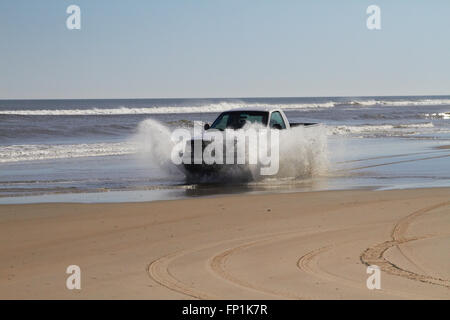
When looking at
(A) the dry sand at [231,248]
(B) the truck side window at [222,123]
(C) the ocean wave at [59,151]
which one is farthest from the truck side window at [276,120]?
(C) the ocean wave at [59,151]

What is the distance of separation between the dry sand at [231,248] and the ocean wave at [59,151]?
36.5ft

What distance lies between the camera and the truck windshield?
1633 centimetres

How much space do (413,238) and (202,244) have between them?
2.65m

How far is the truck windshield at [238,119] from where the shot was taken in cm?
1633

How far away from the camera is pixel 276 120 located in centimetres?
1684

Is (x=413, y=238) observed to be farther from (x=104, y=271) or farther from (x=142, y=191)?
(x=142, y=191)

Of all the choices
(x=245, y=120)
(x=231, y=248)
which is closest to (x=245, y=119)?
(x=245, y=120)

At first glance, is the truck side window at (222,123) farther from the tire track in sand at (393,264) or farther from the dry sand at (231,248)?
the tire track in sand at (393,264)

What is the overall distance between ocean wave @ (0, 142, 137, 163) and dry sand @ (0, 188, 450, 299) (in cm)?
1112

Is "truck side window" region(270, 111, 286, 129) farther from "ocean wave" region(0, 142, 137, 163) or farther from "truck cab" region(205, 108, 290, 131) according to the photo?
"ocean wave" region(0, 142, 137, 163)

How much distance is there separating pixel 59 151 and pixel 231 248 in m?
17.4

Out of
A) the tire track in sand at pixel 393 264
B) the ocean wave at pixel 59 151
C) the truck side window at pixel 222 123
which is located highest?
the truck side window at pixel 222 123

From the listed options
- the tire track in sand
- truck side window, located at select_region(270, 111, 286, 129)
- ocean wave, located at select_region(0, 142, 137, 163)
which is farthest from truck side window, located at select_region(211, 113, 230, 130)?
ocean wave, located at select_region(0, 142, 137, 163)

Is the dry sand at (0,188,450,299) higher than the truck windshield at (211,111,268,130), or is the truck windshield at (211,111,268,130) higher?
the truck windshield at (211,111,268,130)
